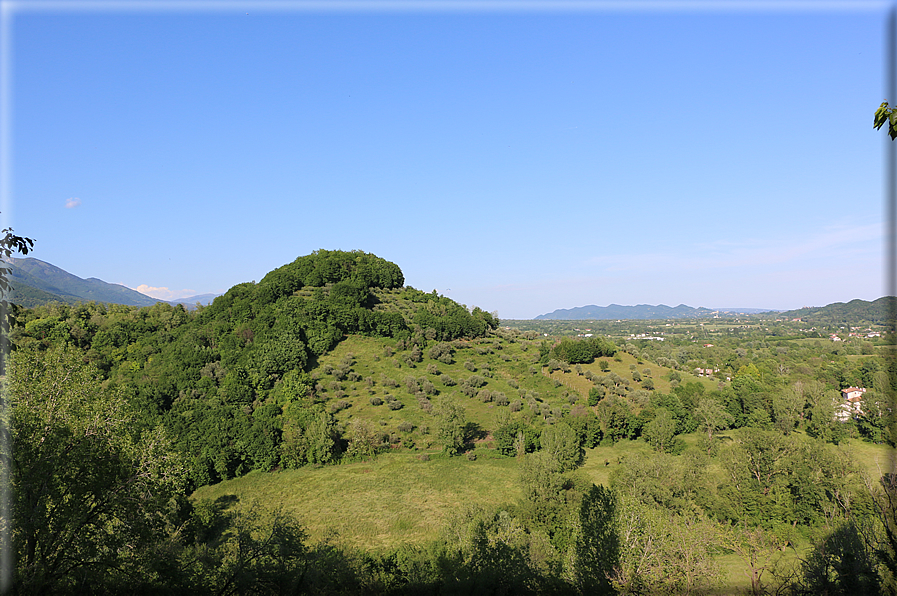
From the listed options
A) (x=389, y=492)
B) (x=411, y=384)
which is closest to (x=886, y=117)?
(x=389, y=492)

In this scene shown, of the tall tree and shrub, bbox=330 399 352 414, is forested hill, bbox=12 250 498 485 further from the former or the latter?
the tall tree

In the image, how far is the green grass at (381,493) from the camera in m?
31.3

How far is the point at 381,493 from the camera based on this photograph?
3794cm

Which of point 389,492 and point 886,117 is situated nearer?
point 886,117

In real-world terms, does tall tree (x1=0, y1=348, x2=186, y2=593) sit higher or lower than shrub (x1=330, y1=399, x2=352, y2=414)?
higher

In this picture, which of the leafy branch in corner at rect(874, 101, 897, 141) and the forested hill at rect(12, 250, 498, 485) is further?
the forested hill at rect(12, 250, 498, 485)

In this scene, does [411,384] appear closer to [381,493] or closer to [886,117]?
[381,493]

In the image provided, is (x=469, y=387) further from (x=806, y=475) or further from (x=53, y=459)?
(x=53, y=459)

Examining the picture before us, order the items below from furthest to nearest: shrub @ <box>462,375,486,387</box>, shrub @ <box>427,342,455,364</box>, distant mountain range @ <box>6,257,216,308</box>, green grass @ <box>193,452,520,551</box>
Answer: shrub @ <box>427,342,455,364</box> < shrub @ <box>462,375,486,387</box> < green grass @ <box>193,452,520,551</box> < distant mountain range @ <box>6,257,216,308</box>

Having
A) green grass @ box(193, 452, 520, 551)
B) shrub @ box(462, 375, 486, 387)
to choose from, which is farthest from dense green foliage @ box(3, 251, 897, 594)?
green grass @ box(193, 452, 520, 551)

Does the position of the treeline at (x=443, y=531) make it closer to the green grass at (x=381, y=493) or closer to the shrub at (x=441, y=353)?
the green grass at (x=381, y=493)

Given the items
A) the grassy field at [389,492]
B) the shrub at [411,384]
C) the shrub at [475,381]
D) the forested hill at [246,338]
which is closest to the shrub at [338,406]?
the forested hill at [246,338]

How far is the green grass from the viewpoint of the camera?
31312mm

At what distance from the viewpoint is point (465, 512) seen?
2577 centimetres
